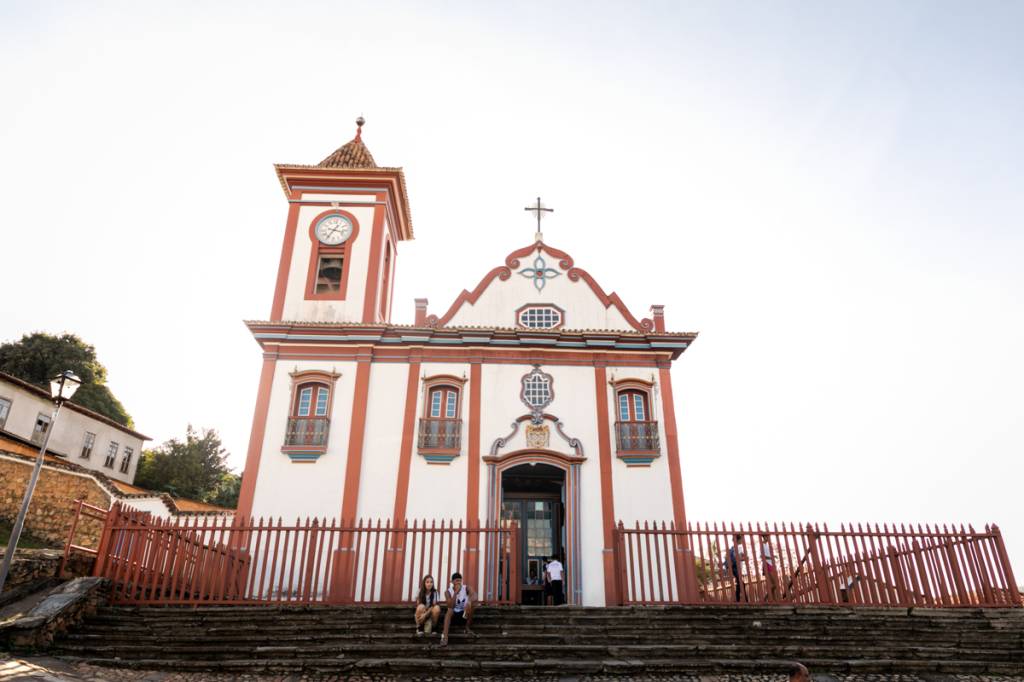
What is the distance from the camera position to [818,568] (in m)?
11.0

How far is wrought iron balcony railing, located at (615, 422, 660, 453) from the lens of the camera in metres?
14.7

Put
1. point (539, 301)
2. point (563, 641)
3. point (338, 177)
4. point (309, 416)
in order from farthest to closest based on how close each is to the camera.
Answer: point (338, 177), point (539, 301), point (309, 416), point (563, 641)

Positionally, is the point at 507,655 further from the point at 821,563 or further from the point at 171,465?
the point at 171,465

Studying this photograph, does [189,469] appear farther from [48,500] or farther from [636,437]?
[636,437]

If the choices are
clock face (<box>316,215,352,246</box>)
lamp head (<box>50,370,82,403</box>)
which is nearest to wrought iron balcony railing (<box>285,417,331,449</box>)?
lamp head (<box>50,370,82,403</box>)

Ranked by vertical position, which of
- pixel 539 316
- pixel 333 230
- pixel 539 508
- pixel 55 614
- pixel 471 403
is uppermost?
pixel 333 230

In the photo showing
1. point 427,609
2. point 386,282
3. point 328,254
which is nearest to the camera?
point 427,609

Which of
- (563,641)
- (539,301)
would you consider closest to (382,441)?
(539,301)

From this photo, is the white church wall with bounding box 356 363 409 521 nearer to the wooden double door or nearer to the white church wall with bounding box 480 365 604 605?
the white church wall with bounding box 480 365 604 605

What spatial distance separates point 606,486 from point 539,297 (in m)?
5.42

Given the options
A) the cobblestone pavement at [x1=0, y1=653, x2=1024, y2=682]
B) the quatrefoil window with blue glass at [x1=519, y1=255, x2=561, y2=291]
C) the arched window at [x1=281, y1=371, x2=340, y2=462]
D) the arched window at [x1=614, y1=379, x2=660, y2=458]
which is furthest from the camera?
the quatrefoil window with blue glass at [x1=519, y1=255, x2=561, y2=291]

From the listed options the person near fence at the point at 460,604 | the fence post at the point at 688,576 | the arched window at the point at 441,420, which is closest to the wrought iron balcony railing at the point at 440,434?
the arched window at the point at 441,420

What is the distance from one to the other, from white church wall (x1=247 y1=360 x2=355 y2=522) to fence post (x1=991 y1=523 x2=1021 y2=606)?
41.6 ft

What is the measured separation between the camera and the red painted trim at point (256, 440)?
13.8 m
